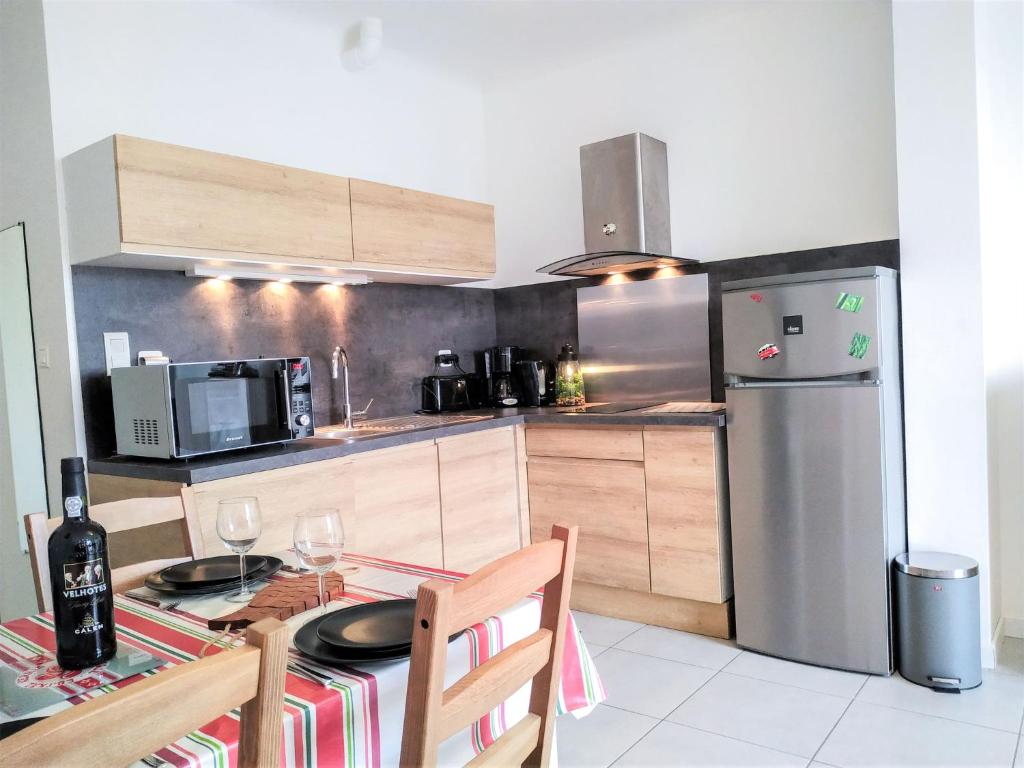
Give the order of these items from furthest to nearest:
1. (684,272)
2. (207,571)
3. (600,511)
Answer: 1. (684,272)
2. (600,511)
3. (207,571)

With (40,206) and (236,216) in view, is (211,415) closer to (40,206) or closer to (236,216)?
(236,216)

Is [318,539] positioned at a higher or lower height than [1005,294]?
lower

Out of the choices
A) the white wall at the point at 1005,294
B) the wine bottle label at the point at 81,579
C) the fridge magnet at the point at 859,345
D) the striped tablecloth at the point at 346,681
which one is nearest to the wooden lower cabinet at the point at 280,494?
the striped tablecloth at the point at 346,681

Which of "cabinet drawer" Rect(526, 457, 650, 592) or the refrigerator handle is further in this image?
"cabinet drawer" Rect(526, 457, 650, 592)

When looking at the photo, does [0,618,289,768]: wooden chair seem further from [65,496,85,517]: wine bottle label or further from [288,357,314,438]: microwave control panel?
[288,357,314,438]: microwave control panel

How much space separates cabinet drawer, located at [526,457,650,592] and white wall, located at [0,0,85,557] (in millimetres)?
1923

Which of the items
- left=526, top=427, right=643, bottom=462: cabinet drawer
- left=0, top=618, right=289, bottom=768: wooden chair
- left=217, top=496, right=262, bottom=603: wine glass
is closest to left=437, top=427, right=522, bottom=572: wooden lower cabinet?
left=526, top=427, right=643, bottom=462: cabinet drawer

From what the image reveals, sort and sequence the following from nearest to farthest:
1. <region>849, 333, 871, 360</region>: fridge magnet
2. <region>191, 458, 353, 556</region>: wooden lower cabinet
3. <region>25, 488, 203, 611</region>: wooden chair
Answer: <region>25, 488, 203, 611</region>: wooden chair, <region>191, 458, 353, 556</region>: wooden lower cabinet, <region>849, 333, 871, 360</region>: fridge magnet

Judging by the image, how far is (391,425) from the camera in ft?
11.6

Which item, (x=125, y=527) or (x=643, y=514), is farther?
(x=643, y=514)

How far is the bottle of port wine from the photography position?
1081 millimetres

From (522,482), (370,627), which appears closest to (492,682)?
(370,627)

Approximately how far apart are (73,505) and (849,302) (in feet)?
7.99

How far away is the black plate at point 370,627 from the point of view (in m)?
1.12
